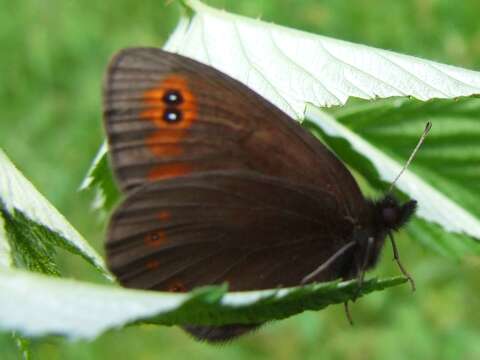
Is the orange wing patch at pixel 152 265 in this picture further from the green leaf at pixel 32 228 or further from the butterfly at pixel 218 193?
the green leaf at pixel 32 228

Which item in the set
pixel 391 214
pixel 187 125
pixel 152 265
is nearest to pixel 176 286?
pixel 152 265

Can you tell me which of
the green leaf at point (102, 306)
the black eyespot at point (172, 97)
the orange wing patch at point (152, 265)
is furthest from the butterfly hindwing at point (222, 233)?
the green leaf at point (102, 306)

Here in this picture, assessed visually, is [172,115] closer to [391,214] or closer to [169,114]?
[169,114]

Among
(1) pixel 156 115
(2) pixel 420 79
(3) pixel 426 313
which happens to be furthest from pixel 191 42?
(3) pixel 426 313

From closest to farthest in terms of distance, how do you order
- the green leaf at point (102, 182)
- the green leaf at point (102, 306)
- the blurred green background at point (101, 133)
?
1. the green leaf at point (102, 306)
2. the green leaf at point (102, 182)
3. the blurred green background at point (101, 133)

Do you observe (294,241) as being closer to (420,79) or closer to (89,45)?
(420,79)

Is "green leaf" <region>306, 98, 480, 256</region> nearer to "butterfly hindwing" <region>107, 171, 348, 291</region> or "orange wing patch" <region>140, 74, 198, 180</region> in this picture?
"butterfly hindwing" <region>107, 171, 348, 291</region>
